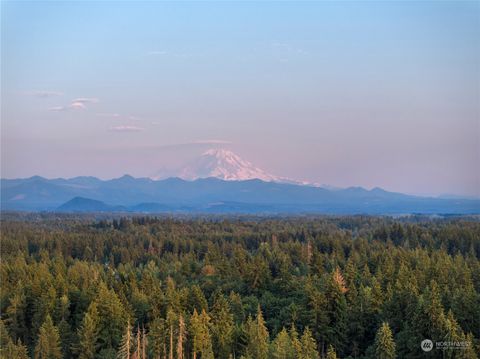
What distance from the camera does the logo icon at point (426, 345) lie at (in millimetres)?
39875

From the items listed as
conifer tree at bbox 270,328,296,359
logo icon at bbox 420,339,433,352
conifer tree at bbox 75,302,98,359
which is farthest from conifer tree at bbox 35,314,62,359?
logo icon at bbox 420,339,433,352

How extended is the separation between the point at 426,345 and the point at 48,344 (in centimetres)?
2786

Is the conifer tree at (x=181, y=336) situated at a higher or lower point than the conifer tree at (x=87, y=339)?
higher

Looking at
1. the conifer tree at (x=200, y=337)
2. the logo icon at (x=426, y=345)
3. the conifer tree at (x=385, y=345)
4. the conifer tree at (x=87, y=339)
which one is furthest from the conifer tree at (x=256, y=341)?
the conifer tree at (x=87, y=339)

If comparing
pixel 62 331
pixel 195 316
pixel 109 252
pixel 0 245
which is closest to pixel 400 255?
pixel 195 316

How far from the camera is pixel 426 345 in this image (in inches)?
1585

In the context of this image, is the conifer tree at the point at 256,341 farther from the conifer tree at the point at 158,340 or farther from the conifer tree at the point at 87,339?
the conifer tree at the point at 87,339

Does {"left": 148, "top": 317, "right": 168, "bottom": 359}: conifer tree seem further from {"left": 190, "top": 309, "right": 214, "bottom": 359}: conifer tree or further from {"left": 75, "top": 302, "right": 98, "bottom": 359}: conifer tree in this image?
{"left": 75, "top": 302, "right": 98, "bottom": 359}: conifer tree

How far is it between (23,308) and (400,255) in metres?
43.3

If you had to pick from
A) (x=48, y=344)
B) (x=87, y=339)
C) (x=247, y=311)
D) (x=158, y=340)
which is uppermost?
(x=158, y=340)

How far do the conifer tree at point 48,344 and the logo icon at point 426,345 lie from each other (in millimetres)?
27254

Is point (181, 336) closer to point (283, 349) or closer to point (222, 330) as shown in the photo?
point (222, 330)

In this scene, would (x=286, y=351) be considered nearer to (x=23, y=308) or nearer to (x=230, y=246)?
(x=23, y=308)

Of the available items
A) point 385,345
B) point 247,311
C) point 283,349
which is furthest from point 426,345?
point 247,311
